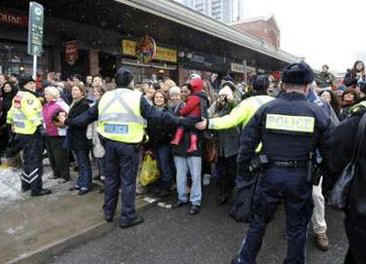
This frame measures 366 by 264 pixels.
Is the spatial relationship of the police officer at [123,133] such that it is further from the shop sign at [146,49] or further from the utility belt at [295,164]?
the shop sign at [146,49]

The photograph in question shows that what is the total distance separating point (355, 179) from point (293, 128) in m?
0.71

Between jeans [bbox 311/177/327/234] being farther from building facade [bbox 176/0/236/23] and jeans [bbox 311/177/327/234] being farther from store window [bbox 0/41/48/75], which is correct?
building facade [bbox 176/0/236/23]

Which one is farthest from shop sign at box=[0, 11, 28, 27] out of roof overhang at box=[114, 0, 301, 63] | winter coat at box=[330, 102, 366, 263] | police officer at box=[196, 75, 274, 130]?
winter coat at box=[330, 102, 366, 263]

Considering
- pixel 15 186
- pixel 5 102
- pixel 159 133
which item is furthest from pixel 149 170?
pixel 5 102

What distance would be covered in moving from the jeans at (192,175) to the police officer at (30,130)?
224 cm

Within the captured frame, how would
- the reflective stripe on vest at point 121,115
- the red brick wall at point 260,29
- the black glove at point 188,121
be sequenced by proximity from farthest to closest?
the red brick wall at point 260,29 < the black glove at point 188,121 < the reflective stripe on vest at point 121,115

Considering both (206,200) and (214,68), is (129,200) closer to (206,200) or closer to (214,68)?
(206,200)

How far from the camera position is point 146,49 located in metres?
11.1

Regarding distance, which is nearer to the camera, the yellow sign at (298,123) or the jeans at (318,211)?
the yellow sign at (298,123)

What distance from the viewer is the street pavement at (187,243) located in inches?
119

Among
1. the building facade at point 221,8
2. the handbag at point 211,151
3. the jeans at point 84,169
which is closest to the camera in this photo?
the handbag at point 211,151

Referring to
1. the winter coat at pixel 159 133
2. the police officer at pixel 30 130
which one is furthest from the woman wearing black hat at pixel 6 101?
the winter coat at pixel 159 133

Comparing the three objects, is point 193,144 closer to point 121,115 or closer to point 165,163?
point 165,163

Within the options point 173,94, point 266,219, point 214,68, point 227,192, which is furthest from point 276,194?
point 214,68
